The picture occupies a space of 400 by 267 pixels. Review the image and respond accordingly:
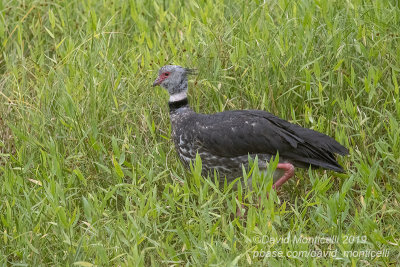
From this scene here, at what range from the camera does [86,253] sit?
4.50 meters

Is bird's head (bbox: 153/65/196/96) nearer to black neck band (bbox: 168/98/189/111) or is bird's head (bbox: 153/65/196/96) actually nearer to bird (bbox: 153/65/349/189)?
black neck band (bbox: 168/98/189/111)

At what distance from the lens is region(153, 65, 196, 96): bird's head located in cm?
588

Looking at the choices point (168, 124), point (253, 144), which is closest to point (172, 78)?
point (168, 124)

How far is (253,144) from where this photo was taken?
5.40 metres

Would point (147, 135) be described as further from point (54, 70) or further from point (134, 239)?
point (134, 239)

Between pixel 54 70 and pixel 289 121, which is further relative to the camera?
pixel 54 70

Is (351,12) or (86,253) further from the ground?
(351,12)

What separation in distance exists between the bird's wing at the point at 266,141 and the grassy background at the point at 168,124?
0.47 ft

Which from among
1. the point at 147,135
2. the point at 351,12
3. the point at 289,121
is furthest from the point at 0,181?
the point at 351,12

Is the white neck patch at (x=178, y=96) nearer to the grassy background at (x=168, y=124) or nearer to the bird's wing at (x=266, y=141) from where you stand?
the grassy background at (x=168, y=124)

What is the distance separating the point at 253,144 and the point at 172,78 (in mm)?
893

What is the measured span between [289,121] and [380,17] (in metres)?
1.17

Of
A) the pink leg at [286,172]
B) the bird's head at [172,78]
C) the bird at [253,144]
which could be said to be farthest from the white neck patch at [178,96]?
the pink leg at [286,172]

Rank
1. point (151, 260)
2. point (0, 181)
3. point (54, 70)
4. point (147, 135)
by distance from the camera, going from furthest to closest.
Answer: point (54, 70)
point (147, 135)
point (0, 181)
point (151, 260)
